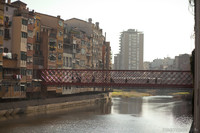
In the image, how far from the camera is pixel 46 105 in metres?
57.0

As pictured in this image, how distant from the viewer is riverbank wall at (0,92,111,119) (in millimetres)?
47294

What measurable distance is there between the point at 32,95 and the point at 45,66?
8724 millimetres

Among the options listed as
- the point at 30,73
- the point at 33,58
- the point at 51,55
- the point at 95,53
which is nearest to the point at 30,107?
the point at 30,73

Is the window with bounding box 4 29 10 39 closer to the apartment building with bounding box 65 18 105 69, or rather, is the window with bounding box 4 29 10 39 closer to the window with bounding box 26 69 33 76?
the window with bounding box 26 69 33 76

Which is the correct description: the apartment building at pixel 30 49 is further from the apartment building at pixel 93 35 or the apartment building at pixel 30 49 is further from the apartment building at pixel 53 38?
the apartment building at pixel 93 35

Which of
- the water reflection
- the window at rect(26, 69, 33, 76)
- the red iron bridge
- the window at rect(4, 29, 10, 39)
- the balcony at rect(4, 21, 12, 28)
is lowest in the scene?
the water reflection

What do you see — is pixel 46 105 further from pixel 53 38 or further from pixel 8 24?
pixel 8 24

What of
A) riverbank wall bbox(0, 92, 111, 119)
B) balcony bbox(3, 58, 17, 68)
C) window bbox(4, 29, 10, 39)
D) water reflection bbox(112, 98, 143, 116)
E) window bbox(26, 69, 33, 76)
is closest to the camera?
riverbank wall bbox(0, 92, 111, 119)

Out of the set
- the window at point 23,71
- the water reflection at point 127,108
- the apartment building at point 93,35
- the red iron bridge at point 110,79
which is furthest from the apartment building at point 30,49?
the water reflection at point 127,108

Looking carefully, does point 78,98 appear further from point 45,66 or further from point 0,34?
point 0,34

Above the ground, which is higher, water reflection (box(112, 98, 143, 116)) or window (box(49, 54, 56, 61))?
window (box(49, 54, 56, 61))

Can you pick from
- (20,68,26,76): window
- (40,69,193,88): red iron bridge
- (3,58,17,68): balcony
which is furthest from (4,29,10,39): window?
(40,69,193,88): red iron bridge

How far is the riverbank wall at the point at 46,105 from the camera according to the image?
47294 millimetres

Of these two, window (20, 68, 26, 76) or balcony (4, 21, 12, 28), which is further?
window (20, 68, 26, 76)
